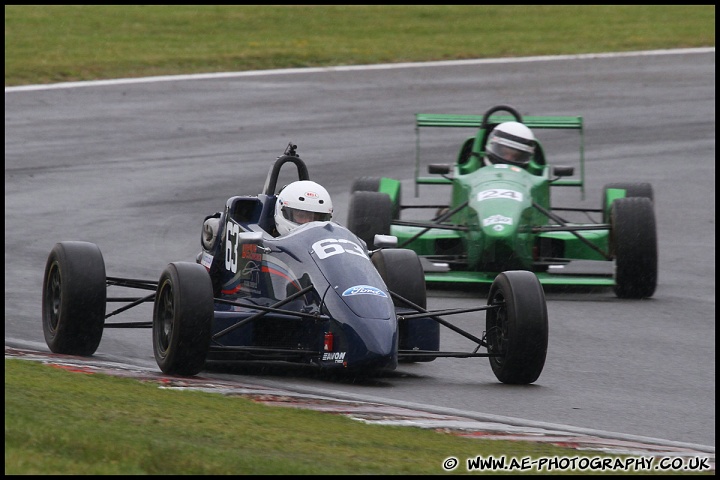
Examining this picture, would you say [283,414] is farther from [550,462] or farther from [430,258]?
[430,258]

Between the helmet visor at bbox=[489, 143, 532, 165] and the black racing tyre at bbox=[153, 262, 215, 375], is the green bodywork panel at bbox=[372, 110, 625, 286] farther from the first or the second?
the black racing tyre at bbox=[153, 262, 215, 375]

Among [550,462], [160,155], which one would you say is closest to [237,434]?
[550,462]

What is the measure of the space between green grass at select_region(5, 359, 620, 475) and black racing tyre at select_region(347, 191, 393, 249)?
17.3 feet

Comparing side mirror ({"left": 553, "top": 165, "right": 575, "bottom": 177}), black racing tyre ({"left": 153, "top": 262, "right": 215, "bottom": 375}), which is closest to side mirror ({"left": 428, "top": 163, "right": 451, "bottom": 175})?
side mirror ({"left": 553, "top": 165, "right": 575, "bottom": 177})

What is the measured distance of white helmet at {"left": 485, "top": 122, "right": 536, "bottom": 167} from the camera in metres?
14.5

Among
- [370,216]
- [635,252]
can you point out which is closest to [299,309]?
[370,216]

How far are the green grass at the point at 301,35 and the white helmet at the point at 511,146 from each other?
13068 millimetres

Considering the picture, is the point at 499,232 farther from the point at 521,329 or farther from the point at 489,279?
the point at 521,329

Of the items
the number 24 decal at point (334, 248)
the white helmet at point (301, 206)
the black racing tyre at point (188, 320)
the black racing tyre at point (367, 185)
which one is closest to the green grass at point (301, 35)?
the black racing tyre at point (367, 185)

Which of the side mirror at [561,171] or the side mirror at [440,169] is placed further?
the side mirror at [440,169]

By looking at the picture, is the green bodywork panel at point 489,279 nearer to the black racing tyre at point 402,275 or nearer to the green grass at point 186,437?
the black racing tyre at point 402,275

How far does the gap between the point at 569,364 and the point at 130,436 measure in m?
4.72

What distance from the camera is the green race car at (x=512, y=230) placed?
13.1 metres

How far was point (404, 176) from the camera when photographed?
19578mm
